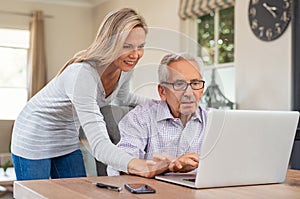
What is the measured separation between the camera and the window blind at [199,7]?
451 cm

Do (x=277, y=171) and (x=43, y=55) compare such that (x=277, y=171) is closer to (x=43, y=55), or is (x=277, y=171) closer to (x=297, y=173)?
(x=297, y=173)

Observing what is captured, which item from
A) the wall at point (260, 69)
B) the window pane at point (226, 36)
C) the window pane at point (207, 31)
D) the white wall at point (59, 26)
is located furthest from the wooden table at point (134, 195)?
the white wall at point (59, 26)

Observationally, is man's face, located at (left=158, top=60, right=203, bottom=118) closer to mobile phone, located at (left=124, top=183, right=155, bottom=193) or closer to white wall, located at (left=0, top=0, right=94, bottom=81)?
mobile phone, located at (left=124, top=183, right=155, bottom=193)

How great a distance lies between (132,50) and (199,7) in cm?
347

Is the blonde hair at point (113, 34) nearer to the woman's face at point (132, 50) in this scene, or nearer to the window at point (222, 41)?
the woman's face at point (132, 50)

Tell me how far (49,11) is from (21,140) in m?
5.02

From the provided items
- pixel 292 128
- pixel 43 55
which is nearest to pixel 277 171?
pixel 292 128

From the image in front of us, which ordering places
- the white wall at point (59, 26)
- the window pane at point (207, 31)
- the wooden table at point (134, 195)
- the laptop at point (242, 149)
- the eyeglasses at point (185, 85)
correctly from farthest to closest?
the white wall at point (59, 26)
the window pane at point (207, 31)
the eyeglasses at point (185, 85)
the laptop at point (242, 149)
the wooden table at point (134, 195)

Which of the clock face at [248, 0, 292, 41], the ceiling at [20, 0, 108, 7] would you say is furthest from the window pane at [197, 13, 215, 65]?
the ceiling at [20, 0, 108, 7]

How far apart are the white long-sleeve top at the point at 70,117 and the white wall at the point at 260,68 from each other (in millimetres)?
2262

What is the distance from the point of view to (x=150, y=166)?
1451 millimetres

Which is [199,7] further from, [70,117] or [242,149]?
[242,149]

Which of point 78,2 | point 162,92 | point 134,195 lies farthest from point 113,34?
point 78,2

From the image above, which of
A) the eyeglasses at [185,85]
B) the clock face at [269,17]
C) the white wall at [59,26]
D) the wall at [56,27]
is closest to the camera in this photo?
the eyeglasses at [185,85]
